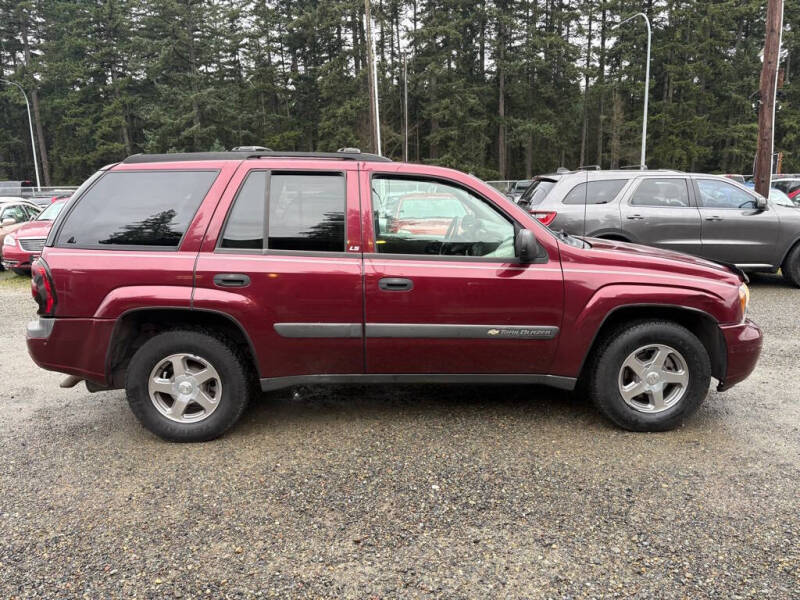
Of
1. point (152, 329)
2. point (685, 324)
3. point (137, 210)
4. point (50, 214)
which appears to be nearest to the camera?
point (137, 210)

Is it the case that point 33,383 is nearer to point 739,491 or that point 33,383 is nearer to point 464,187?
point 464,187

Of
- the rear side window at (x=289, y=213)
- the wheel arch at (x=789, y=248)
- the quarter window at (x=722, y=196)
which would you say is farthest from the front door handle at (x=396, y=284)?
the wheel arch at (x=789, y=248)

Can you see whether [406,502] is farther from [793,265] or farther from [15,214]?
[15,214]

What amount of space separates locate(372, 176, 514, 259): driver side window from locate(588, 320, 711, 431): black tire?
0.91 m

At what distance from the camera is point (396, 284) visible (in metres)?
3.56

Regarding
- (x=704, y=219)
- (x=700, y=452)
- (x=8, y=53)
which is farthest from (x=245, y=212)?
(x=8, y=53)

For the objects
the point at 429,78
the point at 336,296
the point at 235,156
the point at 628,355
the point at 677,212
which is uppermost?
the point at 429,78

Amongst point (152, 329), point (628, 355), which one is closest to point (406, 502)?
point (628, 355)

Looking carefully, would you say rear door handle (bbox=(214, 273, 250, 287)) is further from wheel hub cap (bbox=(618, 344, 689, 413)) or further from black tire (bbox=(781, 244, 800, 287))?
black tire (bbox=(781, 244, 800, 287))

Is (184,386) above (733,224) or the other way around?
the other way around

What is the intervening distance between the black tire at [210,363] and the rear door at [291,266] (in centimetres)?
20

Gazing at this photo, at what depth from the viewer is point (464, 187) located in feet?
12.3

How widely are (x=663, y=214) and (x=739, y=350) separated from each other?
16.9 ft

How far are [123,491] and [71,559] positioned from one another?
0.60 metres
